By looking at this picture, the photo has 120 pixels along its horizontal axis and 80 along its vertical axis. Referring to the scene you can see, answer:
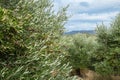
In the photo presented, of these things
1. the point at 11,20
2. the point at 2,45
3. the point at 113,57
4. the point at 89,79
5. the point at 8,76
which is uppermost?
the point at 11,20

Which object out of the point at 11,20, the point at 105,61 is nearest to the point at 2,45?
the point at 11,20

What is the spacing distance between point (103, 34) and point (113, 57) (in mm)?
2642

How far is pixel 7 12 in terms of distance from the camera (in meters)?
9.46

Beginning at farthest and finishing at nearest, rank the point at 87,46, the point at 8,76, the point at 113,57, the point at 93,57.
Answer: the point at 87,46, the point at 93,57, the point at 113,57, the point at 8,76

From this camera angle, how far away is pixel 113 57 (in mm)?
32656

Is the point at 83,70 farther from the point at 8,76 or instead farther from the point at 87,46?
the point at 8,76

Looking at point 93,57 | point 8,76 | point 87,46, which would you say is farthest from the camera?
point 87,46

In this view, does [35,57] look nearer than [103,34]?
Yes

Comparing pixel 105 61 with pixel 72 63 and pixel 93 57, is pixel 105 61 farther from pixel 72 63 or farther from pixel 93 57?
pixel 72 63

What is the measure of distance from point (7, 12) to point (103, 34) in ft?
82.8

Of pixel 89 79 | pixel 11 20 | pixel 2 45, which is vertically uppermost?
pixel 11 20

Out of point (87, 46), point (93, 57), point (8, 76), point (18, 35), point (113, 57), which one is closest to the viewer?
point (8, 76)

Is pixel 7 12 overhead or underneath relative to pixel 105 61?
overhead

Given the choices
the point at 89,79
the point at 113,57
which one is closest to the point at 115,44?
the point at 113,57
